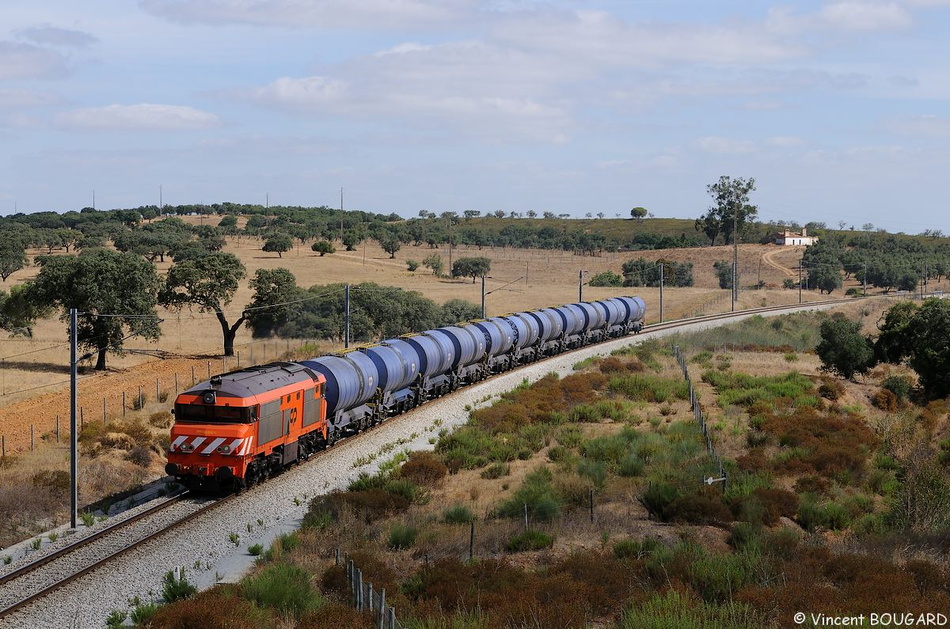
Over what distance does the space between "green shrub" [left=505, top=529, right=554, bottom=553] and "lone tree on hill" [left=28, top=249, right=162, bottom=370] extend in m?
38.0

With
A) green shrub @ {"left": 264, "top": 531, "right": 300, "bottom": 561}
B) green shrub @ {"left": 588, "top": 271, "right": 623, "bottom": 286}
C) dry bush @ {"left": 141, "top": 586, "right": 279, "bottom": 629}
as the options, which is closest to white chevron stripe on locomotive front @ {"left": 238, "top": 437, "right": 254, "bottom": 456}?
green shrub @ {"left": 264, "top": 531, "right": 300, "bottom": 561}

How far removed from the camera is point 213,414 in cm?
2689

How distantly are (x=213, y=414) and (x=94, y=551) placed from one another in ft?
18.0

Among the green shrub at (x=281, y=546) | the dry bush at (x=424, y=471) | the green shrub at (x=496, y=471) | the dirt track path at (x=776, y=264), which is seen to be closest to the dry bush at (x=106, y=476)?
the dry bush at (x=424, y=471)

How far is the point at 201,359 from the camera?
191 feet

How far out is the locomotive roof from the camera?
89.0 feet

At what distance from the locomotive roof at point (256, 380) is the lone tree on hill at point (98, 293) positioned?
25.3m

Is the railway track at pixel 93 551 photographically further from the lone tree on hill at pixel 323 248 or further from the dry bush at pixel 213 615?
→ the lone tree on hill at pixel 323 248

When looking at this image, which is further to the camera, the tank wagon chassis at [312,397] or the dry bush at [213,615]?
the tank wagon chassis at [312,397]

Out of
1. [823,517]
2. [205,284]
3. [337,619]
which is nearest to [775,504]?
[823,517]

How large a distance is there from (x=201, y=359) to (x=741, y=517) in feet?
139

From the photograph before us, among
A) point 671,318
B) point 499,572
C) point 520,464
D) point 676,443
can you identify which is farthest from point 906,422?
point 671,318

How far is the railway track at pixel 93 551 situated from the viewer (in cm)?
1975

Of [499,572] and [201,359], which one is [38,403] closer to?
[201,359]
